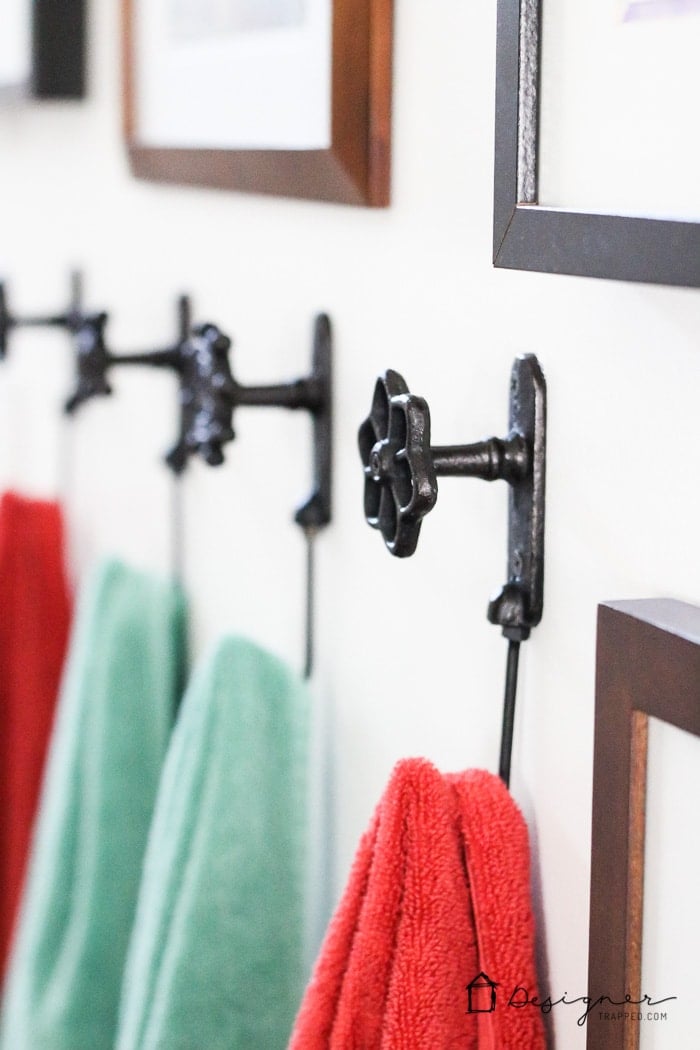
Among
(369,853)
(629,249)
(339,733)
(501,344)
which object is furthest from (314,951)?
(629,249)

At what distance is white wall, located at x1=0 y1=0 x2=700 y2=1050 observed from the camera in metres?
0.45

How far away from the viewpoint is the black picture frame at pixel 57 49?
2.91ft

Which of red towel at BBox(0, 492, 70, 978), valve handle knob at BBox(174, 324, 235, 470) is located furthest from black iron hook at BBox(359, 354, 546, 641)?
red towel at BBox(0, 492, 70, 978)

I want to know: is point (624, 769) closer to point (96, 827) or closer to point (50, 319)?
point (96, 827)

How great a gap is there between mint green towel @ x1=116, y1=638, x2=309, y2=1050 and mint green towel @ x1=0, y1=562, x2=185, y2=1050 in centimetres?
11

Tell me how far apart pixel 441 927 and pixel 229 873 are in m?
0.19

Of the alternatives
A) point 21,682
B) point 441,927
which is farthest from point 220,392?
point 21,682

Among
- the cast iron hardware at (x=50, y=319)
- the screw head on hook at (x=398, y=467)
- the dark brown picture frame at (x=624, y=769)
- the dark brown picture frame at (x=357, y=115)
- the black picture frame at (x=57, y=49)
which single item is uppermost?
the black picture frame at (x=57, y=49)

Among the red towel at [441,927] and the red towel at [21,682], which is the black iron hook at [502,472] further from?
the red towel at [21,682]

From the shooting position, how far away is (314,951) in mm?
693

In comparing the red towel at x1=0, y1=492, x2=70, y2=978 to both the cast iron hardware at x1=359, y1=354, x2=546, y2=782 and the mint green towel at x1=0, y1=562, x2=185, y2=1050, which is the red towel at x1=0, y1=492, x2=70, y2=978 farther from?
the cast iron hardware at x1=359, y1=354, x2=546, y2=782

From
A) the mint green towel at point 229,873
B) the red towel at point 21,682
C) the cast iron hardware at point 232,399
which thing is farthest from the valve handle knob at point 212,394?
the red towel at point 21,682

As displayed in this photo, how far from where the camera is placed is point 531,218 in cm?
41

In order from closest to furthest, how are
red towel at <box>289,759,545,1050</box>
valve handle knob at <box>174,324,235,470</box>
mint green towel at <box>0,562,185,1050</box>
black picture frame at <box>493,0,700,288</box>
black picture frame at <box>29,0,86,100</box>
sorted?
black picture frame at <box>493,0,700,288</box> < red towel at <box>289,759,545,1050</box> < valve handle knob at <box>174,324,235,470</box> < mint green towel at <box>0,562,185,1050</box> < black picture frame at <box>29,0,86,100</box>
